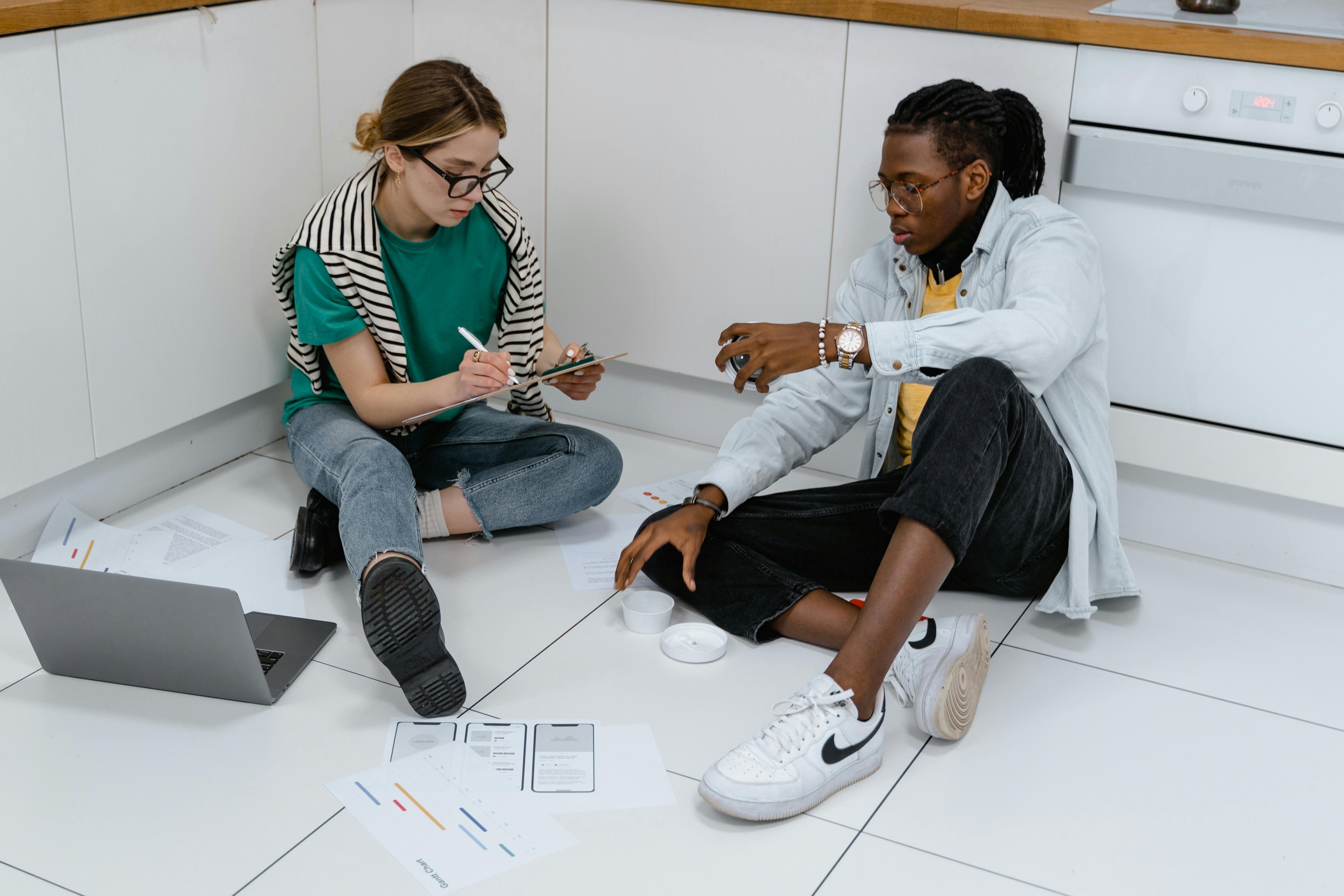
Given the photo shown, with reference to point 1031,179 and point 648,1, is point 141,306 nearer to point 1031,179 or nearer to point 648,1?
point 648,1

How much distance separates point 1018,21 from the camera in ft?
6.81

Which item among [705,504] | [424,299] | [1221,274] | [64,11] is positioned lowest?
[705,504]

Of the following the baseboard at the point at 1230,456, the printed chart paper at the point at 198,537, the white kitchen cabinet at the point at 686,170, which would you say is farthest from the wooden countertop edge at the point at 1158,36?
the printed chart paper at the point at 198,537

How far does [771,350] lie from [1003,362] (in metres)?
0.32

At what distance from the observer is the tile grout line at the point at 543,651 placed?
1758 millimetres

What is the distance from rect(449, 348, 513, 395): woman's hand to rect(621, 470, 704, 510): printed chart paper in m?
0.54

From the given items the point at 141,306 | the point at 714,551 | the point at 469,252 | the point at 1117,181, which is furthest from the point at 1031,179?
the point at 141,306

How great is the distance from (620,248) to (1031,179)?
2.91 feet

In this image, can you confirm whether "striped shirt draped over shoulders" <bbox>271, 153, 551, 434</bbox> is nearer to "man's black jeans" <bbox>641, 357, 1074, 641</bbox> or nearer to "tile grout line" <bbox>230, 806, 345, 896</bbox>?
"man's black jeans" <bbox>641, 357, 1074, 641</bbox>

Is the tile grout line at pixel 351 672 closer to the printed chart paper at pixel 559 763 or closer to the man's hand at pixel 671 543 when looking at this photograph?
the printed chart paper at pixel 559 763

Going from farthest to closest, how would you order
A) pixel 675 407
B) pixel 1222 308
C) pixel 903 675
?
pixel 675 407, pixel 1222 308, pixel 903 675

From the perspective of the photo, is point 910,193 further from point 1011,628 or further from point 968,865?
point 968,865

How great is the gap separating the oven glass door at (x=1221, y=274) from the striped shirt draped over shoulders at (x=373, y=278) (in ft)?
3.14

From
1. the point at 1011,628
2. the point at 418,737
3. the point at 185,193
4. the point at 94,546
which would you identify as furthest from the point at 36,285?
the point at 1011,628
